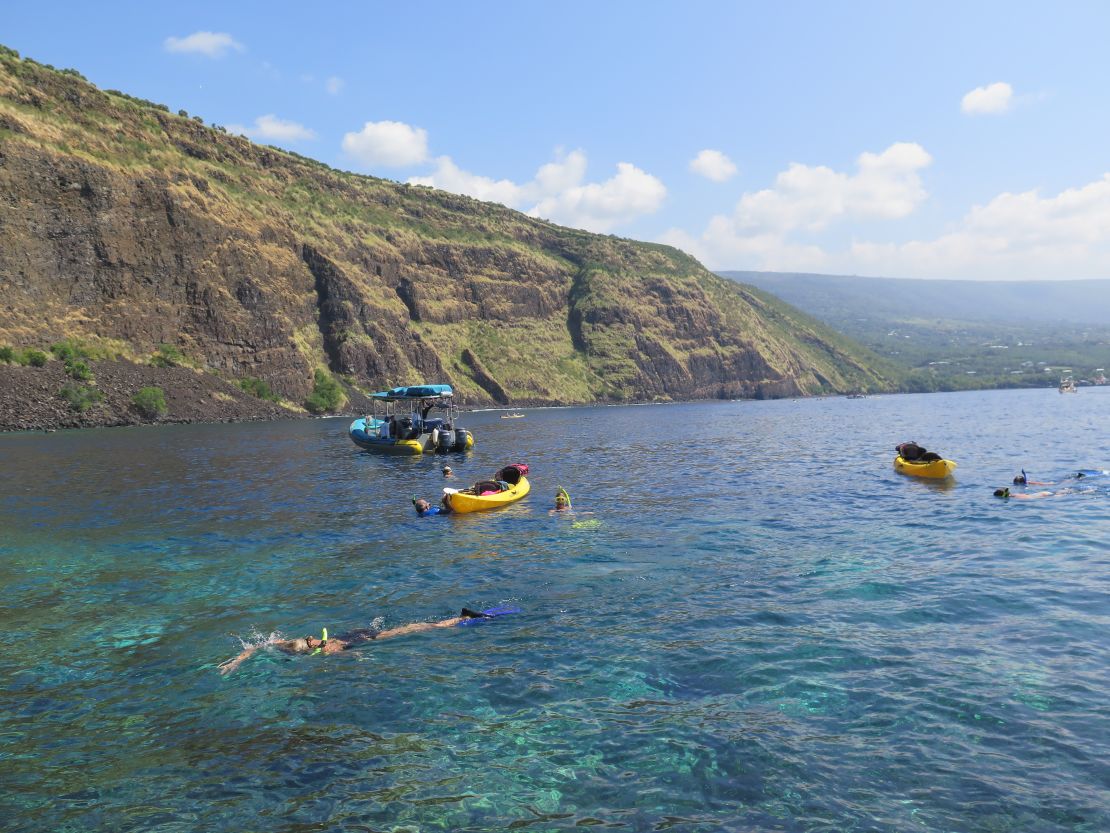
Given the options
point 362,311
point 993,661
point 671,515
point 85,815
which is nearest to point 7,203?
point 362,311

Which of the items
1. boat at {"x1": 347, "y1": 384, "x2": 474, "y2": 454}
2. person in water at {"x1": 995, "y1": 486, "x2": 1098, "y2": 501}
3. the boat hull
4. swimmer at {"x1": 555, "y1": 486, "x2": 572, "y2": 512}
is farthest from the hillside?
person in water at {"x1": 995, "y1": 486, "x2": 1098, "y2": 501}

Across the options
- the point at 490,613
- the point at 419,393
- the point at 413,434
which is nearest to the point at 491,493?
the point at 490,613

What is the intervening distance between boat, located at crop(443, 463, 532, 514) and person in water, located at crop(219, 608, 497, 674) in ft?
42.9

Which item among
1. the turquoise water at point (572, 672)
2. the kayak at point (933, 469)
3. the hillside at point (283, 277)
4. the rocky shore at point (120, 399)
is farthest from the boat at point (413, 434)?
the hillside at point (283, 277)

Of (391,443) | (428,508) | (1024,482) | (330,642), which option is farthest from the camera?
(391,443)

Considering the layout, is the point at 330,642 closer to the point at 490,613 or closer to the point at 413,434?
the point at 490,613

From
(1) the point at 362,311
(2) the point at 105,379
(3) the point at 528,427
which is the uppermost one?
(1) the point at 362,311

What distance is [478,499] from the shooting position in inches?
1086

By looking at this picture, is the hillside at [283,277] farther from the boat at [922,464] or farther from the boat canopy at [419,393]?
the boat at [922,464]

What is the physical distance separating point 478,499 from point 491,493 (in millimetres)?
1103

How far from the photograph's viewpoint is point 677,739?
29.7 ft

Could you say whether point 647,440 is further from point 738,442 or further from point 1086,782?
point 1086,782

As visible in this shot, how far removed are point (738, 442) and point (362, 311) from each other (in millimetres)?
94562

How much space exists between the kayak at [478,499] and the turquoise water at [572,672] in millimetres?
1052
